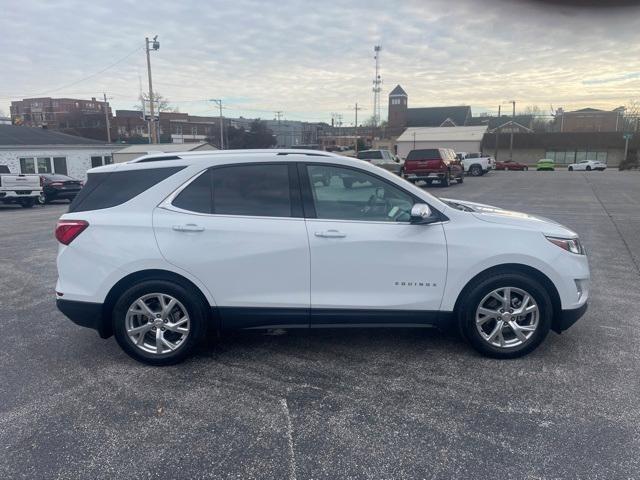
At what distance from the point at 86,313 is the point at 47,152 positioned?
34288 millimetres

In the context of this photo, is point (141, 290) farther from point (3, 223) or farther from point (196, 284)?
point (3, 223)

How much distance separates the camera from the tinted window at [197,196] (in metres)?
3.93

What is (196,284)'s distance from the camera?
12.7 ft

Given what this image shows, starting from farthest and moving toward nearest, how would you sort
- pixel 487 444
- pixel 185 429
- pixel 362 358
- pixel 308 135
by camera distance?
1. pixel 308 135
2. pixel 362 358
3. pixel 185 429
4. pixel 487 444

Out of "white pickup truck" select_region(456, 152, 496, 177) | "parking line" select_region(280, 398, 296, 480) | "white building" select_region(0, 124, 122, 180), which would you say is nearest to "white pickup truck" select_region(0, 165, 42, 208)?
"white building" select_region(0, 124, 122, 180)

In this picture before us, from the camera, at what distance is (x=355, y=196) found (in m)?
3.98

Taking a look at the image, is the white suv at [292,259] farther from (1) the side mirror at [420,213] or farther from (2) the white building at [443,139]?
(2) the white building at [443,139]

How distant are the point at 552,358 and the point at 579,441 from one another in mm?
1220

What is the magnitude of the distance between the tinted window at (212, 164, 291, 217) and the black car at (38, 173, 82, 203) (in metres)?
20.3

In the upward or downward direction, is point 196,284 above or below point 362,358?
above

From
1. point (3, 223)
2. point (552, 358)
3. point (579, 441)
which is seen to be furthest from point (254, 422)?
point (3, 223)

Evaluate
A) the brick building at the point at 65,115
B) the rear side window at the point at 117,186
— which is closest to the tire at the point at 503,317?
the rear side window at the point at 117,186

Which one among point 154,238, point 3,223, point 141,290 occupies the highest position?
point 154,238

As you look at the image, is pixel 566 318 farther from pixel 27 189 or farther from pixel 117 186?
pixel 27 189
